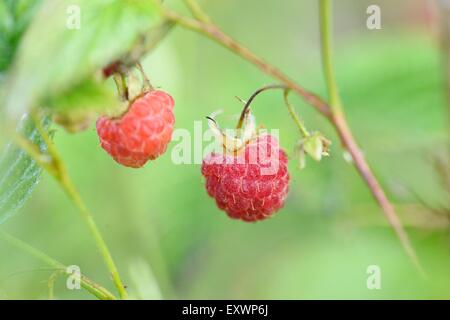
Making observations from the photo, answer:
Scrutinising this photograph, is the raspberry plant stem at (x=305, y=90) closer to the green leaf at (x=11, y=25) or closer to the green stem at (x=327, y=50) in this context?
the green stem at (x=327, y=50)

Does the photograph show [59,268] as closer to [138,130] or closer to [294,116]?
[138,130]

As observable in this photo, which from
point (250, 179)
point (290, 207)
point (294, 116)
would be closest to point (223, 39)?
point (294, 116)

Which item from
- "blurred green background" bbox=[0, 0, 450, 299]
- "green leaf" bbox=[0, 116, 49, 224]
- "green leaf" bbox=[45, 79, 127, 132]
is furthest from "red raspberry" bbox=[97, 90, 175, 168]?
"blurred green background" bbox=[0, 0, 450, 299]

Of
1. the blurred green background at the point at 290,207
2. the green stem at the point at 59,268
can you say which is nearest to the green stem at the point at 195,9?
the green stem at the point at 59,268

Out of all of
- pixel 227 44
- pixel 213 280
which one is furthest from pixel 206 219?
pixel 227 44

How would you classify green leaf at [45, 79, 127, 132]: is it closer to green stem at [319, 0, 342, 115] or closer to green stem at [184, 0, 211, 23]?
green stem at [184, 0, 211, 23]

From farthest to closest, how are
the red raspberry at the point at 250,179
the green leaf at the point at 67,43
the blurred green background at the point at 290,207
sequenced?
the blurred green background at the point at 290,207
the red raspberry at the point at 250,179
the green leaf at the point at 67,43
